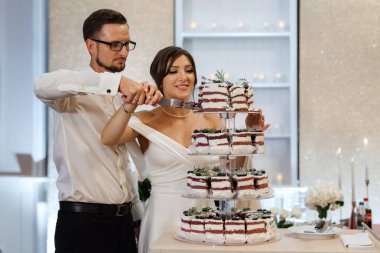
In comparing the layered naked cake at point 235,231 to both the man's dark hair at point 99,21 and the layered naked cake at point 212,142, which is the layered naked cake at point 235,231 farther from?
the man's dark hair at point 99,21

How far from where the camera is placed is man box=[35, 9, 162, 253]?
9.50 feet

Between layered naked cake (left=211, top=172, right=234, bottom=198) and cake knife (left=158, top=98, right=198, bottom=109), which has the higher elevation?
cake knife (left=158, top=98, right=198, bottom=109)

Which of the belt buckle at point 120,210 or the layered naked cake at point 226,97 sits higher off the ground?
the layered naked cake at point 226,97

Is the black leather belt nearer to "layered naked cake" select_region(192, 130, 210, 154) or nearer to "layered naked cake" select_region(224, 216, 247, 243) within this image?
"layered naked cake" select_region(192, 130, 210, 154)

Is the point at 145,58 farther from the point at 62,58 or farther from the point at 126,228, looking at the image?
the point at 126,228

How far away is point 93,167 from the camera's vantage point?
2922 mm

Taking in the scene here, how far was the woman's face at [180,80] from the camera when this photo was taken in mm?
3201

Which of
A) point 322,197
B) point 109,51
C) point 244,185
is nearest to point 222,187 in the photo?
point 244,185

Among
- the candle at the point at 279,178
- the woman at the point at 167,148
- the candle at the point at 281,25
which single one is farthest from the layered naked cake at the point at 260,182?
the candle at the point at 281,25

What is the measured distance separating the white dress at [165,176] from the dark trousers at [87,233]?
0.30 meters

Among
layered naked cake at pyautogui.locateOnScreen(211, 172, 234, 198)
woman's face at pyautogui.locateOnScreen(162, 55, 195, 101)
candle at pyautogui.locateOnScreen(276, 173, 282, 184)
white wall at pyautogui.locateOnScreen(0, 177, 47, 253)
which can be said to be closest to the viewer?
layered naked cake at pyautogui.locateOnScreen(211, 172, 234, 198)

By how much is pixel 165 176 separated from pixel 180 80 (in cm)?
43

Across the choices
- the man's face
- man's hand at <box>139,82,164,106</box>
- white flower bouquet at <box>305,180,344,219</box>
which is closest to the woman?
the man's face

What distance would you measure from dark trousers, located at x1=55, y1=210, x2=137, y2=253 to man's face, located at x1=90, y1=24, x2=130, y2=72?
0.60 meters
